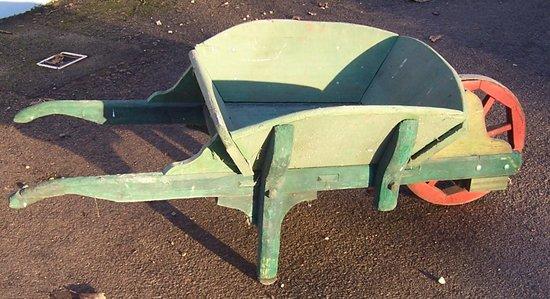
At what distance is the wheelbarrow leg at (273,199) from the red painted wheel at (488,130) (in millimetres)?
1044

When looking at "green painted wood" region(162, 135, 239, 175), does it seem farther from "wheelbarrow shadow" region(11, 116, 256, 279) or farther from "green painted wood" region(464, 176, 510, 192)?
"green painted wood" region(464, 176, 510, 192)

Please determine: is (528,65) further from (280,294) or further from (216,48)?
(280,294)

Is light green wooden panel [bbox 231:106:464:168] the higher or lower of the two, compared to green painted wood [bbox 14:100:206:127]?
higher

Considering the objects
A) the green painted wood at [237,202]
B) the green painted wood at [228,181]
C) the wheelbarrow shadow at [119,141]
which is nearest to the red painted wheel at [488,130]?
the green painted wood at [228,181]

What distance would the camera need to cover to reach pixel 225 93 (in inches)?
172

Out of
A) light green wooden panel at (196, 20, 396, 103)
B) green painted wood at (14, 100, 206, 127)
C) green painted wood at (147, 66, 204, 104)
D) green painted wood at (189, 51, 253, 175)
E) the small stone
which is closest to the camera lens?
green painted wood at (189, 51, 253, 175)

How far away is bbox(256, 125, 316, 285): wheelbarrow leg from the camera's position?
3.16 m

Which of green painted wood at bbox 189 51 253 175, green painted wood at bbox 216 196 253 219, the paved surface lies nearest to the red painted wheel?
the paved surface

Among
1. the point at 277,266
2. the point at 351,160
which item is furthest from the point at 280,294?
the point at 351,160

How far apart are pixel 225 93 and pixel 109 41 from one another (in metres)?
3.35

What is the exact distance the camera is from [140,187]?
3189mm

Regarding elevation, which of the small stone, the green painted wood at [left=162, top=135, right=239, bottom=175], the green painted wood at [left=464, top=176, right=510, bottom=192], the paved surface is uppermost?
the green painted wood at [left=162, top=135, right=239, bottom=175]

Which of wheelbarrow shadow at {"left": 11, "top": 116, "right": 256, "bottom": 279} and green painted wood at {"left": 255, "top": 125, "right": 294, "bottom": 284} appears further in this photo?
wheelbarrow shadow at {"left": 11, "top": 116, "right": 256, "bottom": 279}

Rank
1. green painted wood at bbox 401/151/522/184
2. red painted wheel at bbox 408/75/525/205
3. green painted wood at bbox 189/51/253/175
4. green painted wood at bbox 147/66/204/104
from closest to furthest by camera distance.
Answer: green painted wood at bbox 189/51/253/175, green painted wood at bbox 401/151/522/184, green painted wood at bbox 147/66/204/104, red painted wheel at bbox 408/75/525/205
